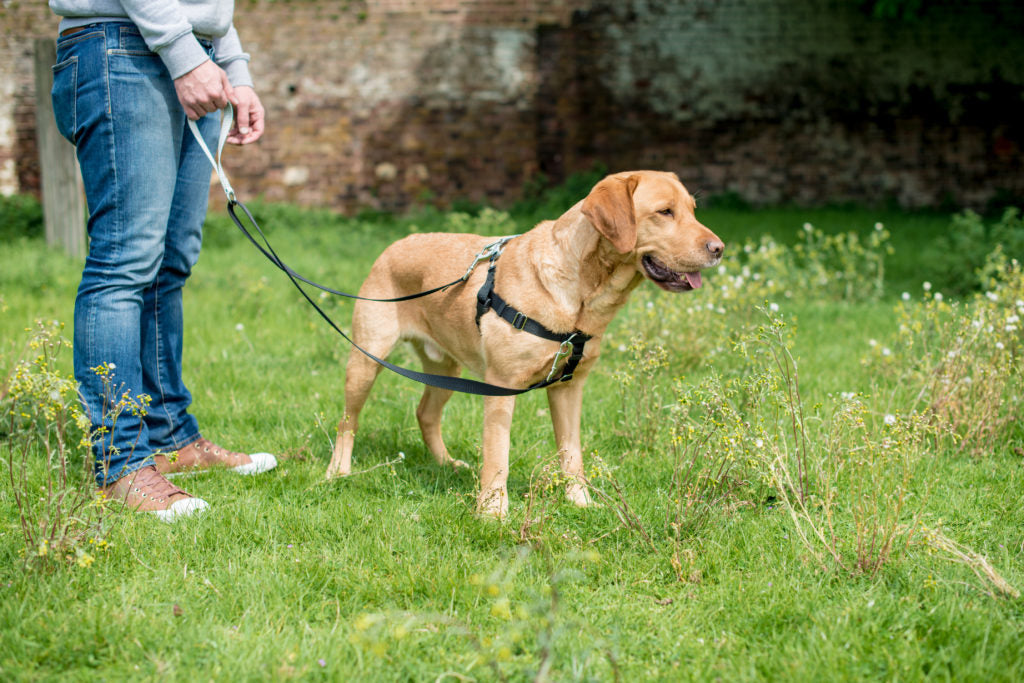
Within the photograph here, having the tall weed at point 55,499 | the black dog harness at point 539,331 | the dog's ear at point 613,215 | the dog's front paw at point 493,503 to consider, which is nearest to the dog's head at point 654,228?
the dog's ear at point 613,215

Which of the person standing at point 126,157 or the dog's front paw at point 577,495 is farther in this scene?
the dog's front paw at point 577,495

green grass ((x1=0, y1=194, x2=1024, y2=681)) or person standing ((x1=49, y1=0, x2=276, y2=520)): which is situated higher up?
person standing ((x1=49, y1=0, x2=276, y2=520))

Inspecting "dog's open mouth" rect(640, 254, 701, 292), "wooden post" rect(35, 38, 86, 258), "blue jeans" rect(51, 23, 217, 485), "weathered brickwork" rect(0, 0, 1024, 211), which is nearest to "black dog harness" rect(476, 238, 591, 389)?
"dog's open mouth" rect(640, 254, 701, 292)

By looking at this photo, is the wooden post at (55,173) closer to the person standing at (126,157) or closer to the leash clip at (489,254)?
the person standing at (126,157)

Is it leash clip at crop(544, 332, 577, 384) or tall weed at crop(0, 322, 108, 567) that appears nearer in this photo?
tall weed at crop(0, 322, 108, 567)

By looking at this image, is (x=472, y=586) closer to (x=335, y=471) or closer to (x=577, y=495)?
(x=577, y=495)

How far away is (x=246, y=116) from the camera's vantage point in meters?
3.47

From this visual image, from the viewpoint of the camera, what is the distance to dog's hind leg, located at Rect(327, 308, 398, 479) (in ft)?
12.2

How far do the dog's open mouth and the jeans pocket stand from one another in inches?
88.2

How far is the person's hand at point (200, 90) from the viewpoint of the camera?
3.04 metres

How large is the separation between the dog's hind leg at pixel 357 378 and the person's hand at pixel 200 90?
1118mm

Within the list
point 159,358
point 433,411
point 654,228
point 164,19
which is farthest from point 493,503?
point 164,19

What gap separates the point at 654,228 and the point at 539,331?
0.59 metres

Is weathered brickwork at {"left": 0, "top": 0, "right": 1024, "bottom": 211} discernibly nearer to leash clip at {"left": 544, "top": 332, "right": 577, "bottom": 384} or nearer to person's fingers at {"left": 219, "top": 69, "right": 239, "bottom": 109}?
person's fingers at {"left": 219, "top": 69, "right": 239, "bottom": 109}
